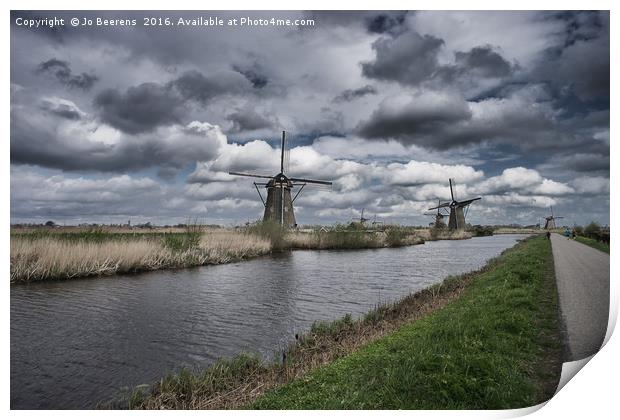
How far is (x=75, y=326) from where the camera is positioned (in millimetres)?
8031

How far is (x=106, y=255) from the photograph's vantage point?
50.2 ft

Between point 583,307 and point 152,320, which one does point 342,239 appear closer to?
point 152,320

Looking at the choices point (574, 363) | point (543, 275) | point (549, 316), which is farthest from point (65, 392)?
point (543, 275)

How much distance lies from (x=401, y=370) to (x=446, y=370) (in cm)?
50

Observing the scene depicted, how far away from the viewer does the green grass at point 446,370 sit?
4.14 meters

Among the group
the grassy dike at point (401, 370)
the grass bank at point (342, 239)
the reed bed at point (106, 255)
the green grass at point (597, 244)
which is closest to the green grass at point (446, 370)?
the grassy dike at point (401, 370)

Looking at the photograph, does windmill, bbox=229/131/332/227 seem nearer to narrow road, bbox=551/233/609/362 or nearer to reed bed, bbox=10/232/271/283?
reed bed, bbox=10/232/271/283

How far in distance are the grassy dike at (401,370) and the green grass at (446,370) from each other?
1 centimetres

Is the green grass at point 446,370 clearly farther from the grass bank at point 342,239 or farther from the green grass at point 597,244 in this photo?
the grass bank at point 342,239

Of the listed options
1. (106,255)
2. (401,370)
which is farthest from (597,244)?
(106,255)

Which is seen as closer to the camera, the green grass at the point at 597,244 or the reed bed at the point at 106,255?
the reed bed at the point at 106,255

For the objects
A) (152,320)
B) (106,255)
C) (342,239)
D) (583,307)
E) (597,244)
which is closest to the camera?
(583,307)
